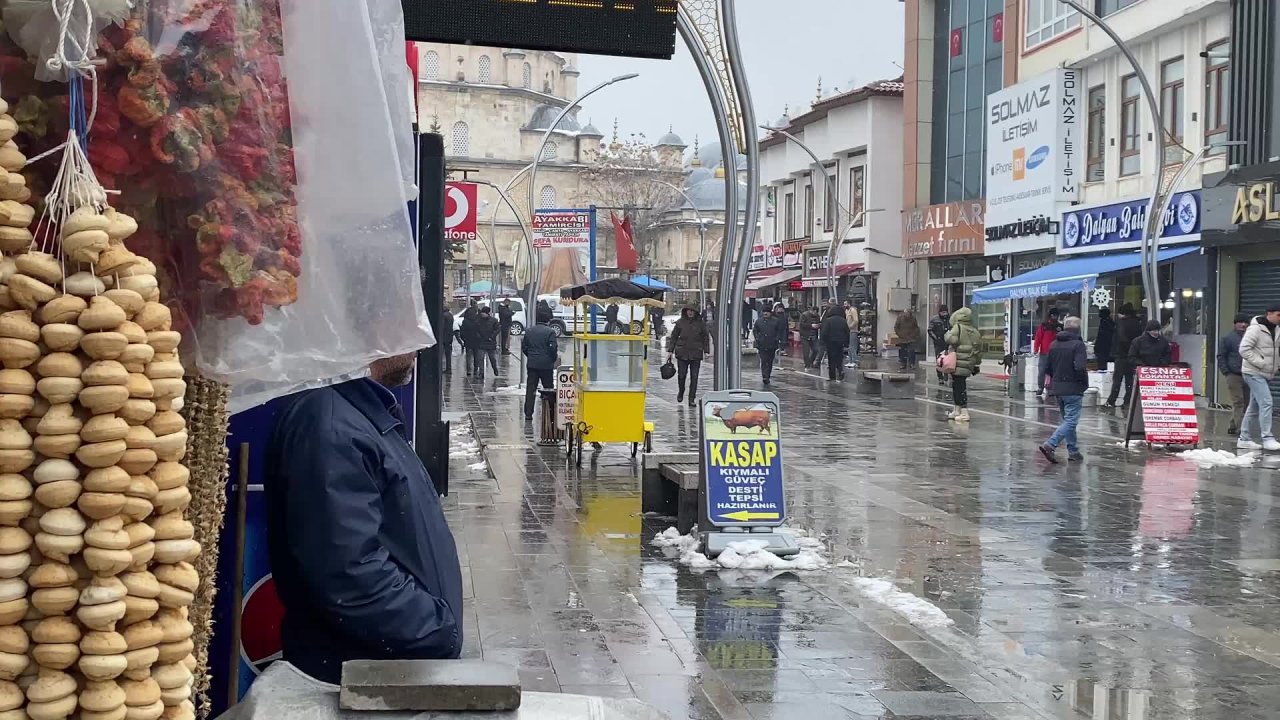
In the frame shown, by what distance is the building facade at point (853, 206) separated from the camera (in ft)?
158

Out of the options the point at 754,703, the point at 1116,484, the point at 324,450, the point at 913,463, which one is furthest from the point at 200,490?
the point at 913,463

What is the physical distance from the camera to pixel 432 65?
112750mm

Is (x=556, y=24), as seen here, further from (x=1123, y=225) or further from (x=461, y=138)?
(x=461, y=138)

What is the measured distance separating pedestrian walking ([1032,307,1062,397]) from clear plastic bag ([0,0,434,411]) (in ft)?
75.5

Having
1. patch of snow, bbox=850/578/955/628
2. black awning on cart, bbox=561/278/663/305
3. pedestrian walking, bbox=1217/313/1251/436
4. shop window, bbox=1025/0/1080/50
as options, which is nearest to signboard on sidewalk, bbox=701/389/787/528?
patch of snow, bbox=850/578/955/628

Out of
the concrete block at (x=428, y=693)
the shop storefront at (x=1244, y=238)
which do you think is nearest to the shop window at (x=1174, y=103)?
the shop storefront at (x=1244, y=238)

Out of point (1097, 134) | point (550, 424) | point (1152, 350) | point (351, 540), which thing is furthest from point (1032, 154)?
point (351, 540)

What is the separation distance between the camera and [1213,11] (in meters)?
25.8

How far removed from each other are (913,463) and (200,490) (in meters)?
14.3

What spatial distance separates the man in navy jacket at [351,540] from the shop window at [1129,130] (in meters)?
28.8

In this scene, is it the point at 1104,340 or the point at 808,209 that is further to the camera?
the point at 808,209

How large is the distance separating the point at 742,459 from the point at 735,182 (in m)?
2.04

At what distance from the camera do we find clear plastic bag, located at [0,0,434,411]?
206 centimetres

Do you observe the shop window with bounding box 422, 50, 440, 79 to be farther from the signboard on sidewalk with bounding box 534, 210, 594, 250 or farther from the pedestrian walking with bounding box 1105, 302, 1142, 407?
the pedestrian walking with bounding box 1105, 302, 1142, 407
